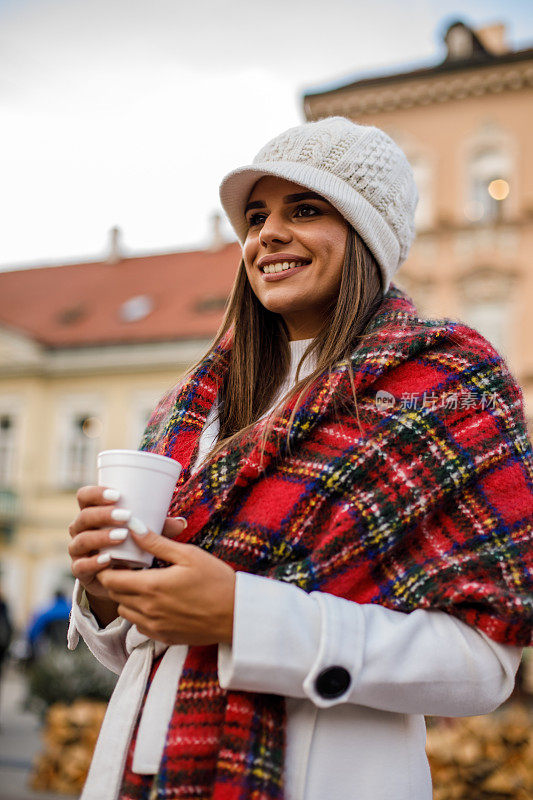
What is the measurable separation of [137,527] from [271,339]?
2.66 feet

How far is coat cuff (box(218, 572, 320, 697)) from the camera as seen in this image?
4.03 ft

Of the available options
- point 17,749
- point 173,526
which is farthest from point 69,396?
point 173,526

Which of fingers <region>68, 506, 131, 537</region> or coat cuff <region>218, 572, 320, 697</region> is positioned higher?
fingers <region>68, 506, 131, 537</region>

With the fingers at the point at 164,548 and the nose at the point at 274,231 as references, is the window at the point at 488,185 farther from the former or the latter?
the fingers at the point at 164,548

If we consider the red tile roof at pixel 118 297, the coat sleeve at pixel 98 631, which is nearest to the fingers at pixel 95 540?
the coat sleeve at pixel 98 631

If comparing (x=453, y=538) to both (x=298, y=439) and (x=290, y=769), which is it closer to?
(x=298, y=439)

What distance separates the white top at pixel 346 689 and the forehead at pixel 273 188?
891mm

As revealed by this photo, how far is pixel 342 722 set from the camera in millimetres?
1358

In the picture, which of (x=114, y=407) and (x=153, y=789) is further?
(x=114, y=407)

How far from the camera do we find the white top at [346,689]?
1235 mm

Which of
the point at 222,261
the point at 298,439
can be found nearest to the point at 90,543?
the point at 298,439

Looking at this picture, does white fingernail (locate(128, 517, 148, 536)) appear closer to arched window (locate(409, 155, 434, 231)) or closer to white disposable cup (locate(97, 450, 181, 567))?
white disposable cup (locate(97, 450, 181, 567))

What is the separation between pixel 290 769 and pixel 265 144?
1.28 meters

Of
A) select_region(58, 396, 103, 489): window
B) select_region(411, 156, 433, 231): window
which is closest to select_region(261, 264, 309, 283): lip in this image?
select_region(411, 156, 433, 231): window
